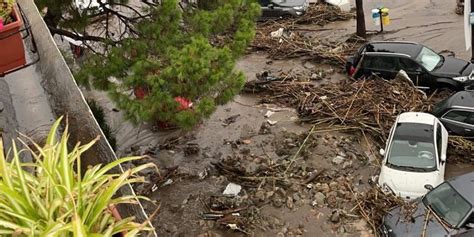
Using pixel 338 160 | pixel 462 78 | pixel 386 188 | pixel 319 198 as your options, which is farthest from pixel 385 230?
pixel 462 78

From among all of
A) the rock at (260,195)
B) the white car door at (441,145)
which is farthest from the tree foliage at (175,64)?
the white car door at (441,145)

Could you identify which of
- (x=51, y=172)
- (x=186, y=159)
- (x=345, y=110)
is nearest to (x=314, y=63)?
(x=345, y=110)

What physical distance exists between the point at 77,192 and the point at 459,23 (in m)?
17.0

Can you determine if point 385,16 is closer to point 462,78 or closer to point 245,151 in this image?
point 462,78

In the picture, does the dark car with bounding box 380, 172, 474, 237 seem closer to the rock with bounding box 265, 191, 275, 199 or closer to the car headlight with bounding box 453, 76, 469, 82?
the rock with bounding box 265, 191, 275, 199

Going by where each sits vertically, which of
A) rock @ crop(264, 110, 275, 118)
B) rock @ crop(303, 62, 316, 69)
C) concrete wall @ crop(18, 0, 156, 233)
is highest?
concrete wall @ crop(18, 0, 156, 233)

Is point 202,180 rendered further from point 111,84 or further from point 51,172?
point 51,172

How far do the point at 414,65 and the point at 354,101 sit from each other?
1.95 metres

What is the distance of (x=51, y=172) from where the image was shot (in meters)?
3.12

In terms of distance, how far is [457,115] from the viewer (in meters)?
11.5

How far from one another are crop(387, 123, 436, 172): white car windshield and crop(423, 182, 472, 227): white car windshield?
3.32ft

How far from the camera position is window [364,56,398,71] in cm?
1416

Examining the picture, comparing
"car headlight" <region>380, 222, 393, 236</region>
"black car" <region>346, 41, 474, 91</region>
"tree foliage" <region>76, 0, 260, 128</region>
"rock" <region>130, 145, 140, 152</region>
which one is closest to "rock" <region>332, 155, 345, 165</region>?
"car headlight" <region>380, 222, 393, 236</region>

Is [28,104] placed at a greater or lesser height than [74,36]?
lesser
